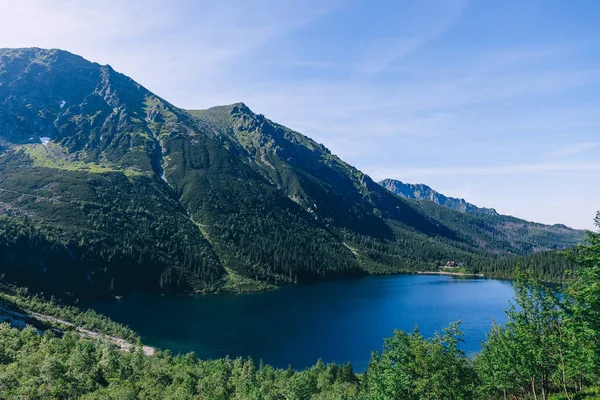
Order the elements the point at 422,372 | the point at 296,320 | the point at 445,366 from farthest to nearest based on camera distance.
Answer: the point at 296,320
the point at 422,372
the point at 445,366

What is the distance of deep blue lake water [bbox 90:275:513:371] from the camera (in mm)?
100312

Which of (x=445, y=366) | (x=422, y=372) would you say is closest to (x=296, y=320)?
(x=422, y=372)

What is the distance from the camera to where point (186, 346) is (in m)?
102

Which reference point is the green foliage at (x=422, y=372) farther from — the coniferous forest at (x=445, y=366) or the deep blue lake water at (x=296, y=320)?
the deep blue lake water at (x=296, y=320)

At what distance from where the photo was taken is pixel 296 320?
133 meters

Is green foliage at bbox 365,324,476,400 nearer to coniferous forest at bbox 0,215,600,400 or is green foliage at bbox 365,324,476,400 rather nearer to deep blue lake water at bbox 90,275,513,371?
coniferous forest at bbox 0,215,600,400

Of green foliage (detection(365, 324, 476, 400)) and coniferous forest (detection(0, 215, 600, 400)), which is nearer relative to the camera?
green foliage (detection(365, 324, 476, 400))

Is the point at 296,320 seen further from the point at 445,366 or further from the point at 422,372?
the point at 445,366

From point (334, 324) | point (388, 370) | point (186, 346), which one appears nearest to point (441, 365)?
point (388, 370)

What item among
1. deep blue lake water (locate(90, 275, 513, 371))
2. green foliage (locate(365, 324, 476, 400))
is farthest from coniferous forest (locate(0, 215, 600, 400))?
deep blue lake water (locate(90, 275, 513, 371))

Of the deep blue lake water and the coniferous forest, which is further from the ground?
the coniferous forest

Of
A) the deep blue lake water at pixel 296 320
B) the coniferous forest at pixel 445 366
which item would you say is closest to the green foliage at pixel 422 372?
the coniferous forest at pixel 445 366

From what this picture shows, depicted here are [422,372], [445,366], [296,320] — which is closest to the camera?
[445,366]

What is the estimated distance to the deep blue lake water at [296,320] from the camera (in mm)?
100312
